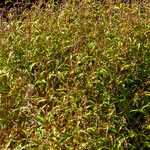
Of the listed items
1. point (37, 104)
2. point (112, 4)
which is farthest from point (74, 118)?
point (112, 4)

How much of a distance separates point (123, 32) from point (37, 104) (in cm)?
168

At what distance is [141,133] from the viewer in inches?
192

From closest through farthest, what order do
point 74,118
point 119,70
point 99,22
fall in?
point 74,118
point 119,70
point 99,22

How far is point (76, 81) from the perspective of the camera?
17.5ft

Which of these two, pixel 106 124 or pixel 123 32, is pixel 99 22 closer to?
pixel 123 32

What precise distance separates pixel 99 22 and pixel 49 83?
4.79ft

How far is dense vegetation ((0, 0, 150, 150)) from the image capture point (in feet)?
15.1

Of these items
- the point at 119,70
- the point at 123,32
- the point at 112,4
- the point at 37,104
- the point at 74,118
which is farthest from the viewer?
the point at 112,4

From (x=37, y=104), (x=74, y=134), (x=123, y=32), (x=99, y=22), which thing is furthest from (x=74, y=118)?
(x=99, y=22)

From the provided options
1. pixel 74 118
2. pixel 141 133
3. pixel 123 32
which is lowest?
pixel 141 133

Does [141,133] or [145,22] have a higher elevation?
[145,22]

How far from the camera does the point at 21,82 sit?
5.36 metres

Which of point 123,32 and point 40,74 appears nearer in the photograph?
point 40,74

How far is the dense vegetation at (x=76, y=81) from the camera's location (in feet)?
15.1
